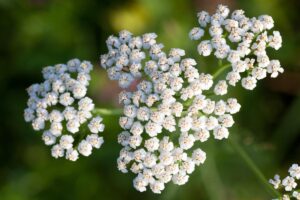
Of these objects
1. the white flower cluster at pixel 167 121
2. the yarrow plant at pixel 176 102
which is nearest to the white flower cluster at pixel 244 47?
the yarrow plant at pixel 176 102

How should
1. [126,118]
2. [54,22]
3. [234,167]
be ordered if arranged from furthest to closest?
[54,22]
[234,167]
[126,118]

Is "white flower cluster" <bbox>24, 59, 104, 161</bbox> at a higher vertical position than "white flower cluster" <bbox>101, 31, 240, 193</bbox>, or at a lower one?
higher

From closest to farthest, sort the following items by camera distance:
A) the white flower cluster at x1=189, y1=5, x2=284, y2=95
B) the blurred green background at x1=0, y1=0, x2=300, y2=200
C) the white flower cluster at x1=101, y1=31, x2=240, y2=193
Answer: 1. the white flower cluster at x1=101, y1=31, x2=240, y2=193
2. the white flower cluster at x1=189, y1=5, x2=284, y2=95
3. the blurred green background at x1=0, y1=0, x2=300, y2=200

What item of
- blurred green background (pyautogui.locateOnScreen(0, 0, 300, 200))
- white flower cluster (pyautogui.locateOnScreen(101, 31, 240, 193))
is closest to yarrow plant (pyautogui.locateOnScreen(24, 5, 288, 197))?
white flower cluster (pyautogui.locateOnScreen(101, 31, 240, 193))

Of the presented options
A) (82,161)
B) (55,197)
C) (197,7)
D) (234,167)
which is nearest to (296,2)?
(197,7)

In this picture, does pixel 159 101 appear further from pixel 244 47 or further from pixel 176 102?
pixel 244 47

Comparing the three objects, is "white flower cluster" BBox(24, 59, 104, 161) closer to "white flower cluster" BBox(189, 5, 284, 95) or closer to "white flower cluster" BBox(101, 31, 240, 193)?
"white flower cluster" BBox(101, 31, 240, 193)

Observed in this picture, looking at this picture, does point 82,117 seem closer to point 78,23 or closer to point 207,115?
point 207,115
